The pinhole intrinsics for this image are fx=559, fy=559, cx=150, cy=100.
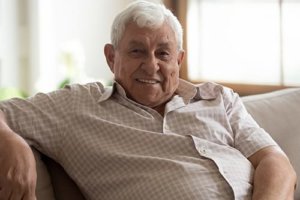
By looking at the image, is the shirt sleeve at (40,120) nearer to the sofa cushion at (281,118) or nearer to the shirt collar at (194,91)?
the shirt collar at (194,91)

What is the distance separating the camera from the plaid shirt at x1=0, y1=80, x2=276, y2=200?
1.52 m

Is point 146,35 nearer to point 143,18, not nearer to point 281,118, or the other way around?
point 143,18

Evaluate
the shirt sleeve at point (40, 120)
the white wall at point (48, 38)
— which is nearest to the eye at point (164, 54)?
the shirt sleeve at point (40, 120)

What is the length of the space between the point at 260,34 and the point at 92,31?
126 centimetres

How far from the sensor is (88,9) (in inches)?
157

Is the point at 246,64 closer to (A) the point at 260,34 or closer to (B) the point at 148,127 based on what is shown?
(A) the point at 260,34

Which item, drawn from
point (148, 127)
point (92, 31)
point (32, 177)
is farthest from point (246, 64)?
point (32, 177)

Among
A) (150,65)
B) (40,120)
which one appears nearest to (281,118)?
(150,65)

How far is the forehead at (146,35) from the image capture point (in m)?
1.67

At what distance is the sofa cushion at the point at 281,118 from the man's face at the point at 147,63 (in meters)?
0.42

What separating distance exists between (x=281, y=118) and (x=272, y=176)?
0.50 meters

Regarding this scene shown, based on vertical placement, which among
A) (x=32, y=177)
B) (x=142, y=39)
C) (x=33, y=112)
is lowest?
(x=32, y=177)

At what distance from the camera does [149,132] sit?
160cm

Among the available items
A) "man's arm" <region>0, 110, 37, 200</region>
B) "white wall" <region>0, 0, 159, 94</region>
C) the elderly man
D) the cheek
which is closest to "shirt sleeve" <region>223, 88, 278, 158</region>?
the elderly man
